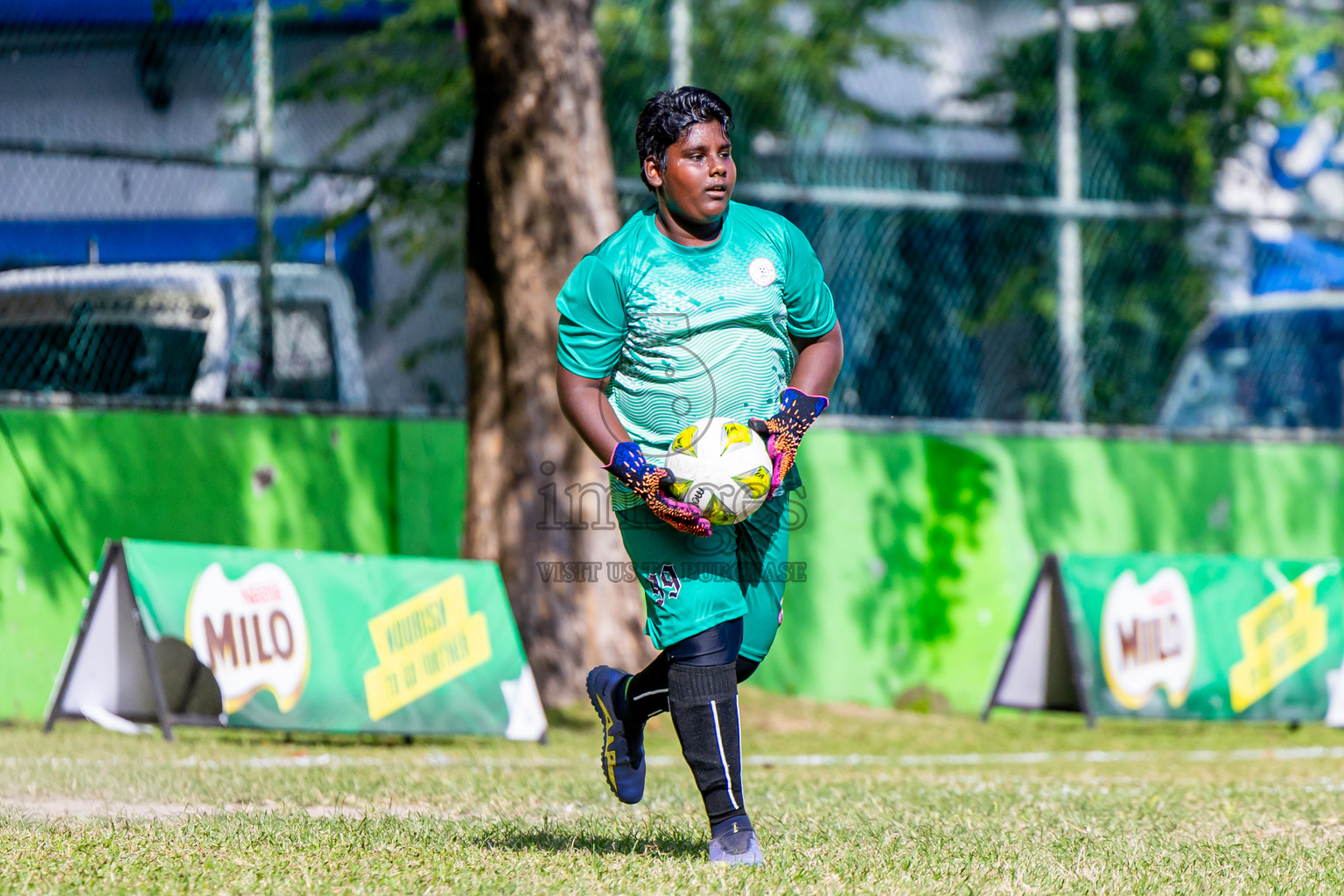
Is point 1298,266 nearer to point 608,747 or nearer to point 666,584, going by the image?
point 608,747

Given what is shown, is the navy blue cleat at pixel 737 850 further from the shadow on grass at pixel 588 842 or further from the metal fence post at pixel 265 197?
the metal fence post at pixel 265 197

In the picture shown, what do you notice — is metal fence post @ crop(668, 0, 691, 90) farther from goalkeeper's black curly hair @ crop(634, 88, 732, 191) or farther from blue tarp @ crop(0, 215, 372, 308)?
goalkeeper's black curly hair @ crop(634, 88, 732, 191)

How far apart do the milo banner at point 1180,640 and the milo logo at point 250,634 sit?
3771 mm

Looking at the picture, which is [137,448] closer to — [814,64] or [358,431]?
[358,431]

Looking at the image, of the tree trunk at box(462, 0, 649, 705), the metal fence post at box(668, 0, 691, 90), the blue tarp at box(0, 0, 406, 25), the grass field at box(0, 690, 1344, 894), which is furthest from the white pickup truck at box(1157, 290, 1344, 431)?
Answer: the blue tarp at box(0, 0, 406, 25)

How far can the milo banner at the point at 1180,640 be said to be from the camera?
9180 millimetres

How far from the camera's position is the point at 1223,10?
13188 mm

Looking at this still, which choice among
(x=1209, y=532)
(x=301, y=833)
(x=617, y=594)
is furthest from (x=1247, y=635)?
(x=301, y=833)

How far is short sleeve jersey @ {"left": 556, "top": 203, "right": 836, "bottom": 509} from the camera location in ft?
14.4

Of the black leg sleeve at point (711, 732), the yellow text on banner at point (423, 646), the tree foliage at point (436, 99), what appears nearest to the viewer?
the black leg sleeve at point (711, 732)

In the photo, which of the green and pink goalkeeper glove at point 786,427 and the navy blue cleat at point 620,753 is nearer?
the green and pink goalkeeper glove at point 786,427

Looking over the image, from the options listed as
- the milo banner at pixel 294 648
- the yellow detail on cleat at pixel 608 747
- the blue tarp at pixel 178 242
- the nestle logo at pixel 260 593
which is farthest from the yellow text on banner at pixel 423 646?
the yellow detail on cleat at pixel 608 747

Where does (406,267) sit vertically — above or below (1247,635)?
above

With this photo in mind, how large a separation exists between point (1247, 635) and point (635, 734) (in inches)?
226
